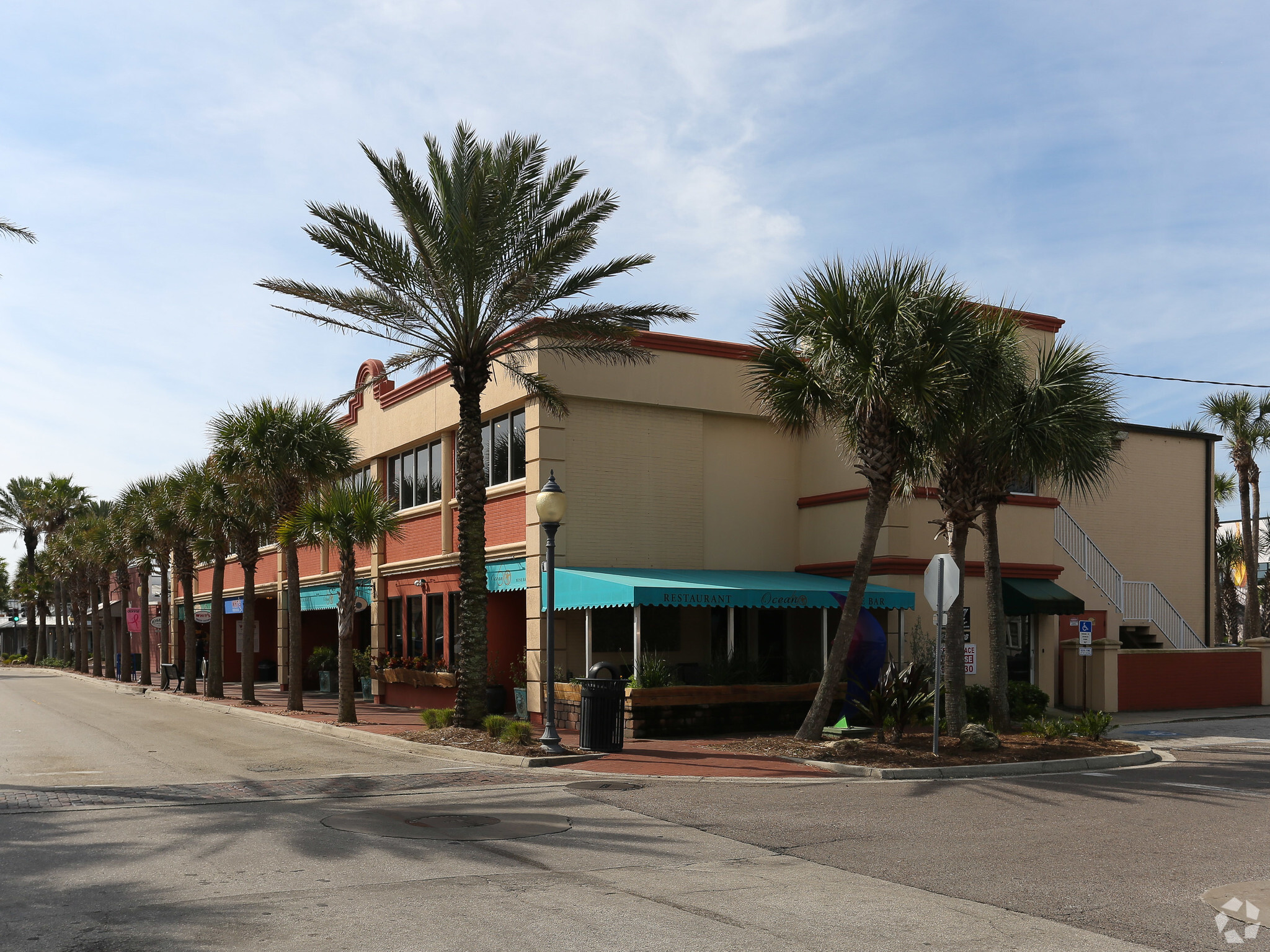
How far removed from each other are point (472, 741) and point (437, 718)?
180cm

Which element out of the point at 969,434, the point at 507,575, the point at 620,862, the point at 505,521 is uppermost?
the point at 969,434

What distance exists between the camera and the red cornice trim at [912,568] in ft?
70.6

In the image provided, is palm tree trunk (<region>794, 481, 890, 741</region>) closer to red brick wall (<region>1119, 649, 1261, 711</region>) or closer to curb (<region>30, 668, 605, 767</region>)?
curb (<region>30, 668, 605, 767</region>)

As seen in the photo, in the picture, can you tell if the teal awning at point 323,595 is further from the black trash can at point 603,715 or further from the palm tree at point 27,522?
the palm tree at point 27,522

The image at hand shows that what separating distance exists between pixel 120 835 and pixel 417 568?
1762 centimetres

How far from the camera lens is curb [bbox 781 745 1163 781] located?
46.4 ft

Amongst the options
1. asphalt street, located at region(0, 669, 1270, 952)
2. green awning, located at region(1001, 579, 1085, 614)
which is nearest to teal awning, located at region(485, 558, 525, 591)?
asphalt street, located at region(0, 669, 1270, 952)

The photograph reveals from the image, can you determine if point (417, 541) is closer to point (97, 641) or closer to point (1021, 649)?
point (1021, 649)

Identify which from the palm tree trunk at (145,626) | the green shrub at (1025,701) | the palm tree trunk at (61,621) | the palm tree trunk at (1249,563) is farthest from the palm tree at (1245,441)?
the palm tree trunk at (61,621)

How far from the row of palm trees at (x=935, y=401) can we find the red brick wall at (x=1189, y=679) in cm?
780

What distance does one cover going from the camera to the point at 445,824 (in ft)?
34.7

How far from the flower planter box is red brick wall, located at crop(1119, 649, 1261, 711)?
26.2ft

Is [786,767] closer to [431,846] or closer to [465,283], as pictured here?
[431,846]

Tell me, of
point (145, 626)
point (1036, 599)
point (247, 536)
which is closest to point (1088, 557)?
point (1036, 599)
